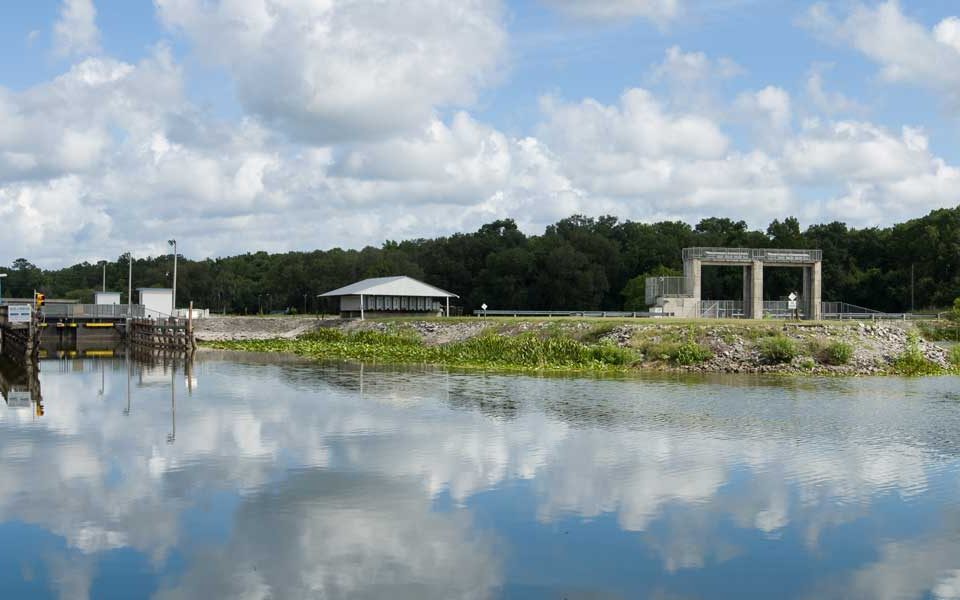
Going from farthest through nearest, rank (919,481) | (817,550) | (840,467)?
(840,467), (919,481), (817,550)

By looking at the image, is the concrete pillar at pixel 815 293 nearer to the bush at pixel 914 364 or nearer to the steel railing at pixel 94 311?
the bush at pixel 914 364

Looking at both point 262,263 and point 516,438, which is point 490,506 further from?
point 262,263

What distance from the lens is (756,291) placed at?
70062 mm

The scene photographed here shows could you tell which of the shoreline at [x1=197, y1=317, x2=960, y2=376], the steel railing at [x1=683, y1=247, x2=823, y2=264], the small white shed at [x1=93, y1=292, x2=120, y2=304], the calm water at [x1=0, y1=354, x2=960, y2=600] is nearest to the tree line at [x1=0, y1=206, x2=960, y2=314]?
the small white shed at [x1=93, y1=292, x2=120, y2=304]

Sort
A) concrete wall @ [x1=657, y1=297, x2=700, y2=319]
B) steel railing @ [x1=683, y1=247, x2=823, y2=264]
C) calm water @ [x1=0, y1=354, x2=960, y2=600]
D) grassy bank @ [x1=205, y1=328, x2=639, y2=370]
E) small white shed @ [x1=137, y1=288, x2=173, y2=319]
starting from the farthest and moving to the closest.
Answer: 1. small white shed @ [x1=137, y1=288, x2=173, y2=319]
2. steel railing @ [x1=683, y1=247, x2=823, y2=264]
3. concrete wall @ [x1=657, y1=297, x2=700, y2=319]
4. grassy bank @ [x1=205, y1=328, x2=639, y2=370]
5. calm water @ [x1=0, y1=354, x2=960, y2=600]

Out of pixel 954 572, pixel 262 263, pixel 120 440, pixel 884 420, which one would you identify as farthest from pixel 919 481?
pixel 262 263

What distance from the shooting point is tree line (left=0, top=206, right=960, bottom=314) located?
305ft

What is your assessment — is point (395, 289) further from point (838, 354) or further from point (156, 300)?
point (838, 354)

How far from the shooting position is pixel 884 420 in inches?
1027

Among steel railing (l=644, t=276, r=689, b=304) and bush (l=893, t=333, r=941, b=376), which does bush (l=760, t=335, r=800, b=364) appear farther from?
steel railing (l=644, t=276, r=689, b=304)

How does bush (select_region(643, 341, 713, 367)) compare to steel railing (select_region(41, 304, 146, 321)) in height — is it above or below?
below

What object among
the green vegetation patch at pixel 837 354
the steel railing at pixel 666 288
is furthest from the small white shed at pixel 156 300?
the green vegetation patch at pixel 837 354

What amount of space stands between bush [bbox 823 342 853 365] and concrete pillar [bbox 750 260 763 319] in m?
25.5

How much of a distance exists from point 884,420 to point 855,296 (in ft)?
248
